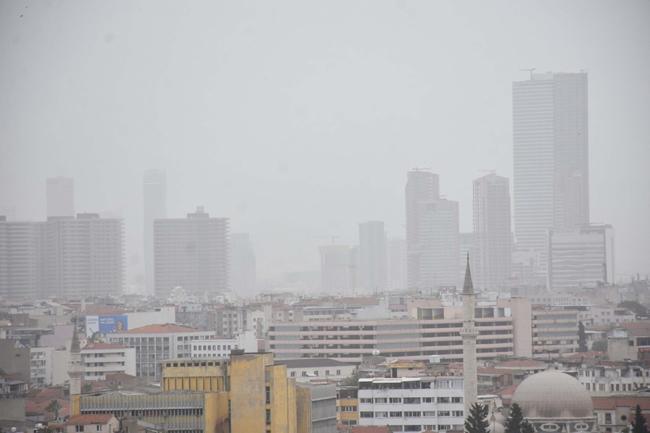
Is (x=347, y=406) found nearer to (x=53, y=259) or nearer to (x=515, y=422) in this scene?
(x=515, y=422)

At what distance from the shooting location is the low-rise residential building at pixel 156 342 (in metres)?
94.8

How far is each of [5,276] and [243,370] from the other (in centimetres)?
13863

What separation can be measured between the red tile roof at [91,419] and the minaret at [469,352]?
49.9 feet

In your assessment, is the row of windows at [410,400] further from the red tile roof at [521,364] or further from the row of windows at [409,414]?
the red tile roof at [521,364]

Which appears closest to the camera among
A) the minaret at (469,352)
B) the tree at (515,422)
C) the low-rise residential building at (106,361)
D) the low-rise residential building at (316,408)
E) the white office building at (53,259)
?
the low-rise residential building at (316,408)

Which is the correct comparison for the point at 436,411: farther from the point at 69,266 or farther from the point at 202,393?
the point at 69,266

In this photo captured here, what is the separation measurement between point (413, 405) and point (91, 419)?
596 inches

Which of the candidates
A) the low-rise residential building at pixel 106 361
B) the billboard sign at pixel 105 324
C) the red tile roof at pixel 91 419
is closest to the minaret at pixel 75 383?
the red tile roof at pixel 91 419

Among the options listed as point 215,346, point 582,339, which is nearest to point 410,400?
point 215,346

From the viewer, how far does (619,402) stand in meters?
61.6

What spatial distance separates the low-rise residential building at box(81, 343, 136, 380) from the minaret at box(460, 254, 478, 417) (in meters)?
23.9

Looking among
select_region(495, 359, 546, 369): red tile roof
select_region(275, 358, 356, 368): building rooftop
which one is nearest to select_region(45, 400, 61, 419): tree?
select_region(275, 358, 356, 368): building rooftop

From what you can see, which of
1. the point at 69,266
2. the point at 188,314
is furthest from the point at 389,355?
the point at 69,266

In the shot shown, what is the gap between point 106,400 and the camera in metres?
46.8
